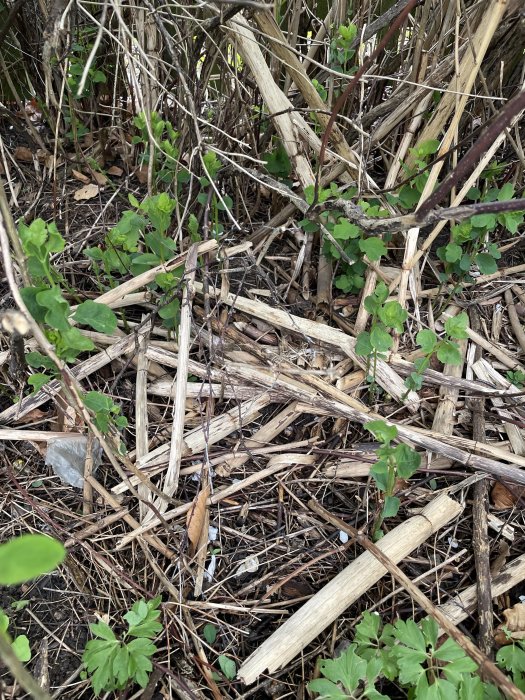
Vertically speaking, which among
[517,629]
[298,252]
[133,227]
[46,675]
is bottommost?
[517,629]

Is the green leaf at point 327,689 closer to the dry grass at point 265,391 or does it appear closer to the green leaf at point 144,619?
the dry grass at point 265,391

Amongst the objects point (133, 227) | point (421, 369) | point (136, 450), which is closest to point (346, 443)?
point (421, 369)

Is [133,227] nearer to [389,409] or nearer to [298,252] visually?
[298,252]

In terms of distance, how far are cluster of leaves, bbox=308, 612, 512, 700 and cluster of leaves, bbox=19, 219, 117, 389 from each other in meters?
1.05

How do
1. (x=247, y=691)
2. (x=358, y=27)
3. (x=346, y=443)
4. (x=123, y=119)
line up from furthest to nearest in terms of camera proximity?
(x=123, y=119), (x=358, y=27), (x=346, y=443), (x=247, y=691)

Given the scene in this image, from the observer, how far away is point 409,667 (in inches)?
53.9

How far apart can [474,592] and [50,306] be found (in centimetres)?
146

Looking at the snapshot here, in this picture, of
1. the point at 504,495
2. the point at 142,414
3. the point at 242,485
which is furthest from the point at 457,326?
the point at 142,414

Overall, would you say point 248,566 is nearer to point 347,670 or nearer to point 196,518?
point 196,518

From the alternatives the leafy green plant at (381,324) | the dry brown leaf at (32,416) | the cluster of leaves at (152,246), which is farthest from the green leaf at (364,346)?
the dry brown leaf at (32,416)

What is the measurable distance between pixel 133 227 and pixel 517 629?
1707 millimetres

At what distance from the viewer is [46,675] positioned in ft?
5.02

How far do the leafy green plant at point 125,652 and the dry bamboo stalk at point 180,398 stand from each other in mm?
297

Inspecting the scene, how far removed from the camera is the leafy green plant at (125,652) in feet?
4.58
